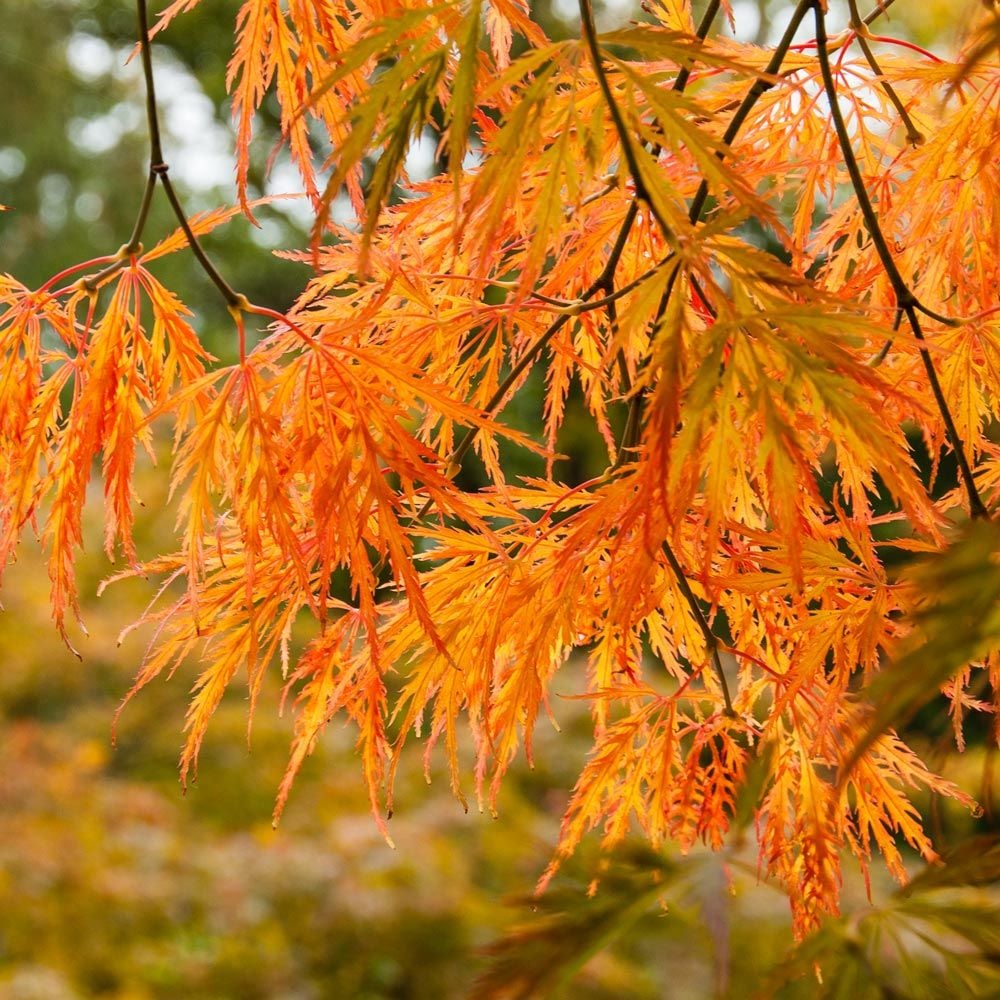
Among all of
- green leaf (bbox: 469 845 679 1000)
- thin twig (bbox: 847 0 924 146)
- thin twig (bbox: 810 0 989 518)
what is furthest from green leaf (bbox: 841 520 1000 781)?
thin twig (bbox: 847 0 924 146)

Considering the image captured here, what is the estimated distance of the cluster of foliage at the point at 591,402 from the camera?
1.48 feet

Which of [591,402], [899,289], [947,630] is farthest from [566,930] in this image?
[591,402]

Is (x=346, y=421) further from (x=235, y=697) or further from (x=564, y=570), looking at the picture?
(x=235, y=697)

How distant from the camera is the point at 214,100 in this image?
18.5 ft

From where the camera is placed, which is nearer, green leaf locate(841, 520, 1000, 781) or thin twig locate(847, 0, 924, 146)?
green leaf locate(841, 520, 1000, 781)

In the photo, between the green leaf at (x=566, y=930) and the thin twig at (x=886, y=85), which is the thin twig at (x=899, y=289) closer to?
the thin twig at (x=886, y=85)

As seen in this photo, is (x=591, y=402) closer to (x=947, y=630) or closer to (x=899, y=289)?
(x=899, y=289)

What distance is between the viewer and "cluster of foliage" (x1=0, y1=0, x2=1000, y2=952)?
451 mm

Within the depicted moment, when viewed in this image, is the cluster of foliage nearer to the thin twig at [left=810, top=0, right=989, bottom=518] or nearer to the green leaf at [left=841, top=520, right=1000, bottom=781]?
the thin twig at [left=810, top=0, right=989, bottom=518]

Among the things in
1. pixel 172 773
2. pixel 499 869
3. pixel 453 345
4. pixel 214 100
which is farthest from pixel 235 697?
pixel 214 100

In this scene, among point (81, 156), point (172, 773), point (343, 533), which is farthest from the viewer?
point (81, 156)

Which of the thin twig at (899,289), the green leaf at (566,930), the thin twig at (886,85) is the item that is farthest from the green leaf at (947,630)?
the thin twig at (886,85)

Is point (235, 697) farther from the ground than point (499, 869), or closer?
farther from the ground

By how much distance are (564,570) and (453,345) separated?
0.17 m
